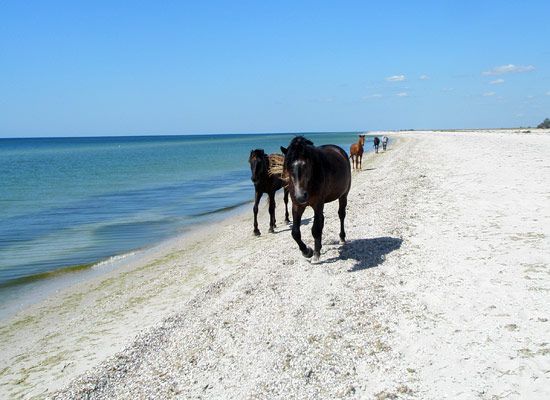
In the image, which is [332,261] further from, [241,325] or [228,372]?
[228,372]

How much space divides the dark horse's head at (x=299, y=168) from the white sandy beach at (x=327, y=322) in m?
1.44

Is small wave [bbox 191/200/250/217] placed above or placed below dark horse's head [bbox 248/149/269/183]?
below

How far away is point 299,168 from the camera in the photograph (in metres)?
7.32

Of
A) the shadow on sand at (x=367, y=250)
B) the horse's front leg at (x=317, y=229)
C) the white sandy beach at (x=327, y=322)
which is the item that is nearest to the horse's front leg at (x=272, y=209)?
the white sandy beach at (x=327, y=322)

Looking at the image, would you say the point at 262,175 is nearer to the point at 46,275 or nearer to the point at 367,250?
the point at 367,250

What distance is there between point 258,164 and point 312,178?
4.71 m

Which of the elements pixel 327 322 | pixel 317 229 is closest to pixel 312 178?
pixel 317 229

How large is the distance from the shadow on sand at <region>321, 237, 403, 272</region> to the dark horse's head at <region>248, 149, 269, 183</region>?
3.75 meters

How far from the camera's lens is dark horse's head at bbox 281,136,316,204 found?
7.31 meters

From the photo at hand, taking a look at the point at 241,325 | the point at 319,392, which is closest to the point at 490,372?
the point at 319,392

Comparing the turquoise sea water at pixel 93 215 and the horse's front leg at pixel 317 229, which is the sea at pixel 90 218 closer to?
the turquoise sea water at pixel 93 215

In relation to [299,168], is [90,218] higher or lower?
lower

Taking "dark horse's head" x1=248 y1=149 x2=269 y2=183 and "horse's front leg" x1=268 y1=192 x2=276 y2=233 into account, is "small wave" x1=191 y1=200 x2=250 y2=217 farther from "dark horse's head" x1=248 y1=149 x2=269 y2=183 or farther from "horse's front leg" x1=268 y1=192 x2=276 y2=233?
"dark horse's head" x1=248 y1=149 x2=269 y2=183

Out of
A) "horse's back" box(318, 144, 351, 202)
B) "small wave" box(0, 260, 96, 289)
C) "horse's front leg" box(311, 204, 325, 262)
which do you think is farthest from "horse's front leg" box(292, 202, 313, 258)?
"small wave" box(0, 260, 96, 289)
